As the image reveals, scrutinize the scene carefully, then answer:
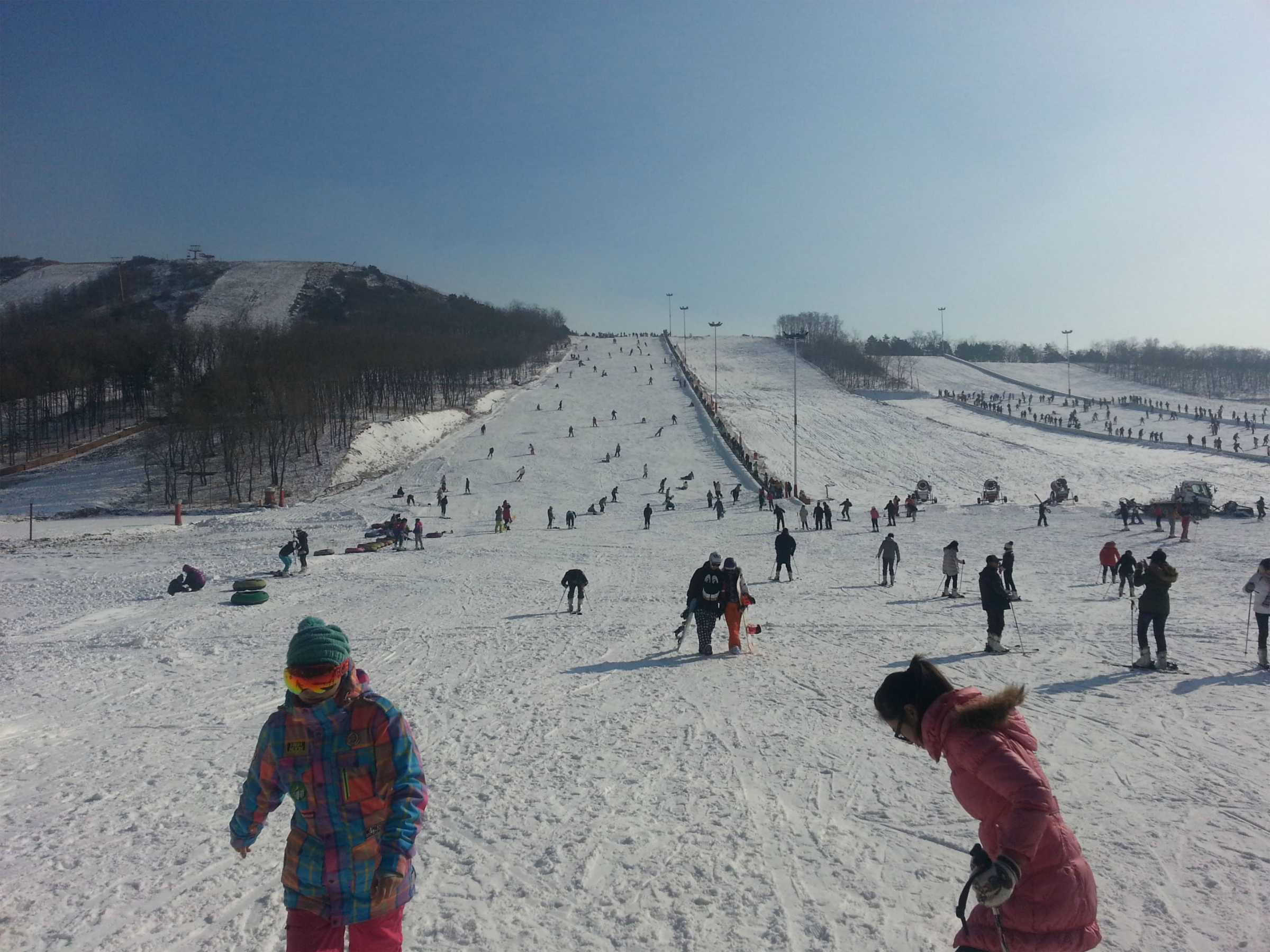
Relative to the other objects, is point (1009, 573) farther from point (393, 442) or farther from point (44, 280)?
point (44, 280)

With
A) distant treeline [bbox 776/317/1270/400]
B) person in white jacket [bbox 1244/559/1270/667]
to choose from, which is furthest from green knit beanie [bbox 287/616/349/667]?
distant treeline [bbox 776/317/1270/400]

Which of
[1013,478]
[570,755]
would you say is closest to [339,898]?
[570,755]

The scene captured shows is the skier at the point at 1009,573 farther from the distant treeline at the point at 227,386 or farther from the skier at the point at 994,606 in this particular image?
the distant treeline at the point at 227,386

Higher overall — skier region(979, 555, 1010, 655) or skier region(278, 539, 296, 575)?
skier region(979, 555, 1010, 655)

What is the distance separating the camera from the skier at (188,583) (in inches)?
673

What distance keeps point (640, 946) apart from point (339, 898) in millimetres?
1800

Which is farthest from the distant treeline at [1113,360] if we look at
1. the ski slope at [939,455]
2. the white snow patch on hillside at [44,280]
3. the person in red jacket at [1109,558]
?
the white snow patch on hillside at [44,280]

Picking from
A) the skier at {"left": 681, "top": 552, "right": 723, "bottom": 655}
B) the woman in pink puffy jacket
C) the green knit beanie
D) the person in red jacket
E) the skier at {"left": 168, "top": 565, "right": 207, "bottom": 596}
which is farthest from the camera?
the skier at {"left": 168, "top": 565, "right": 207, "bottom": 596}

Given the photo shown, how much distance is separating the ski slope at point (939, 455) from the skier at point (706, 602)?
25850mm

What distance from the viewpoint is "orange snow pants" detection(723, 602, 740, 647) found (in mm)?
10562

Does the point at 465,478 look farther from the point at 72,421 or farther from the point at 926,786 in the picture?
the point at 72,421

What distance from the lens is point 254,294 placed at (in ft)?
470

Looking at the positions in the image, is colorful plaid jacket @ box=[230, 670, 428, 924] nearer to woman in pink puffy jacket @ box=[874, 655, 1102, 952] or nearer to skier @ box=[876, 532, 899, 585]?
woman in pink puffy jacket @ box=[874, 655, 1102, 952]

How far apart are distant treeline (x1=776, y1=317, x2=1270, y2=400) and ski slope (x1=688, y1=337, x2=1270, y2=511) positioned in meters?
23.9
